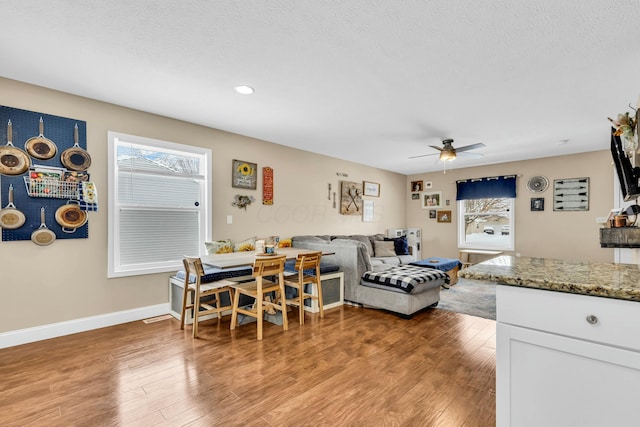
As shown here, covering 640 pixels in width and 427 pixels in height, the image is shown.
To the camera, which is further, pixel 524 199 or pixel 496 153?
pixel 524 199

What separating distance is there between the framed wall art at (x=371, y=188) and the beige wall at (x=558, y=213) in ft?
6.00

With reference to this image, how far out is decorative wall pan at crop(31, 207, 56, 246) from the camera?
114 inches

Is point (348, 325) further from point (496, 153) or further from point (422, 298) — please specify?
point (496, 153)

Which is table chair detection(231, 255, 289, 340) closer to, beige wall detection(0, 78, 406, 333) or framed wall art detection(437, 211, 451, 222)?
beige wall detection(0, 78, 406, 333)

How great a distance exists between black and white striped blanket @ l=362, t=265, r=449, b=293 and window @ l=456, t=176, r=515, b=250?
3.20m

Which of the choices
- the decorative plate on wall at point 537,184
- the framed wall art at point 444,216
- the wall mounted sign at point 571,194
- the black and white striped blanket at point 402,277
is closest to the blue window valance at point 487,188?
the decorative plate on wall at point 537,184

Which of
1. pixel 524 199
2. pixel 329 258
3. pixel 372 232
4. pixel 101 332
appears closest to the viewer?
pixel 101 332

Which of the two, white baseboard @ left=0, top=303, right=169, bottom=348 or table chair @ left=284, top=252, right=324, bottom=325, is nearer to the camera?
white baseboard @ left=0, top=303, right=169, bottom=348

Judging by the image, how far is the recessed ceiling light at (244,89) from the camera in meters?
2.91

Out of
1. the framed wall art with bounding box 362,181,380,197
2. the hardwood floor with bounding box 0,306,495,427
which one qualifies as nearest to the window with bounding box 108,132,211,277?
the hardwood floor with bounding box 0,306,495,427

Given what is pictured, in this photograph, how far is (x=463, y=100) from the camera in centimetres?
320

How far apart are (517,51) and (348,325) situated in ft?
A: 9.71

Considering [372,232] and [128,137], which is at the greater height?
[128,137]

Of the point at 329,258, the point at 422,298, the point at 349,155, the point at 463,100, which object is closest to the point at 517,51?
the point at 463,100
